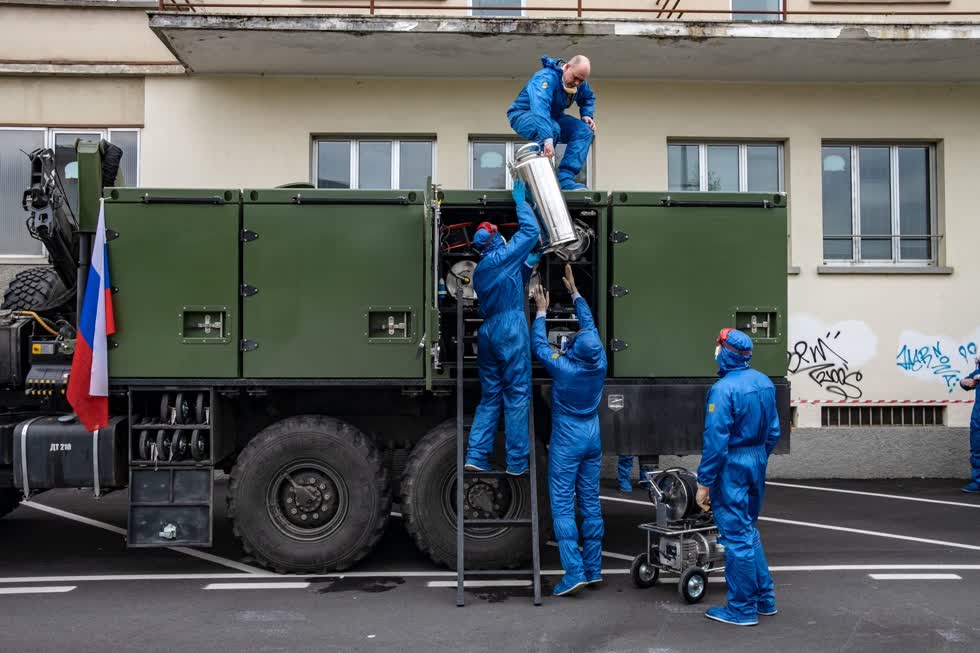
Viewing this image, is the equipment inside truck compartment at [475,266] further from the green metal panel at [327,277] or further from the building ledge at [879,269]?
the building ledge at [879,269]

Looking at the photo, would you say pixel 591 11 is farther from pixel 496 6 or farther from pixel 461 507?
pixel 461 507

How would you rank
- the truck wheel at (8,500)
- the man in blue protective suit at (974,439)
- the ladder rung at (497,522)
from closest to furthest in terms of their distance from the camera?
the ladder rung at (497,522) → the truck wheel at (8,500) → the man in blue protective suit at (974,439)

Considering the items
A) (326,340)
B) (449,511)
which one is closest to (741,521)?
(449,511)

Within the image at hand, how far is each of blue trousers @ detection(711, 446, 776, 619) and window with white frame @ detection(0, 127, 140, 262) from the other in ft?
29.4

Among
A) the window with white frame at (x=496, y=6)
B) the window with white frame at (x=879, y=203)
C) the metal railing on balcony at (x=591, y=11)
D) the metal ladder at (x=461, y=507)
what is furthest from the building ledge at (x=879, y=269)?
the metal ladder at (x=461, y=507)

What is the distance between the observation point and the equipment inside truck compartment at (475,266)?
22.4 feet

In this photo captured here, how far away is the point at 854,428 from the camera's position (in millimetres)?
11398

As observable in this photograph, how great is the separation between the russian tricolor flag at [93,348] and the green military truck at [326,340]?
4.7 inches

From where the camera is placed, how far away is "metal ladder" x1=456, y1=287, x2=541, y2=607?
6.04 meters

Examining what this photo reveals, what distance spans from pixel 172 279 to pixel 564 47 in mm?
5921

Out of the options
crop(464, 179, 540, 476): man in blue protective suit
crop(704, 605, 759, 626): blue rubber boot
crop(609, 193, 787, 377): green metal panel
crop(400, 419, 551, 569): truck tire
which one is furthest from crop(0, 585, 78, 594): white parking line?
crop(704, 605, 759, 626): blue rubber boot

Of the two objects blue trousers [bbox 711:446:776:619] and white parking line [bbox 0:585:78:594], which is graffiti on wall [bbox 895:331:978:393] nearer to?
blue trousers [bbox 711:446:776:619]

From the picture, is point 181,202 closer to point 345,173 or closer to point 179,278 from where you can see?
point 179,278

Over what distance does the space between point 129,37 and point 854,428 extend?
425 inches
